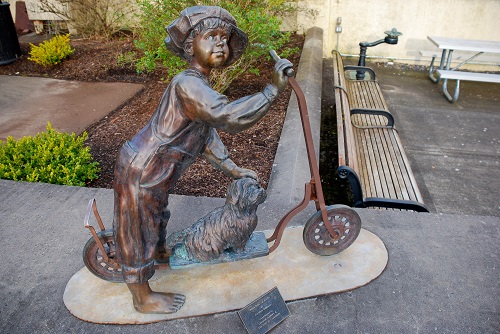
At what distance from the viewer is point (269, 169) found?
4.03 m

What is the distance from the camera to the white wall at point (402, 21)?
8211 mm

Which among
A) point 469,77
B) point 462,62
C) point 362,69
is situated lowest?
point 462,62

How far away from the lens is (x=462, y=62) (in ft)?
26.6

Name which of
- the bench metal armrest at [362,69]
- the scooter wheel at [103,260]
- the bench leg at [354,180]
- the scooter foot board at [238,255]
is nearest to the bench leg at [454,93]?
the bench metal armrest at [362,69]

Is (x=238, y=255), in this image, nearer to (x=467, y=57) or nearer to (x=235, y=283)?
(x=235, y=283)

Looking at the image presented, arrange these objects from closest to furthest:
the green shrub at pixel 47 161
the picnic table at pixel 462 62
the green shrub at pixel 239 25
Answer: 1. the green shrub at pixel 47 161
2. the green shrub at pixel 239 25
3. the picnic table at pixel 462 62

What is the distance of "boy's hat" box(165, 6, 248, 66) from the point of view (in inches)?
71.9

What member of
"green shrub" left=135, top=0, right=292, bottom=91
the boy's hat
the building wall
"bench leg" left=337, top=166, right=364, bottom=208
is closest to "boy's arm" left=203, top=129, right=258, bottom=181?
the boy's hat

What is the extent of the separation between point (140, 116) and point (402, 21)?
5.99m

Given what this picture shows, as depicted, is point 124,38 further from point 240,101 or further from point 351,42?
point 240,101

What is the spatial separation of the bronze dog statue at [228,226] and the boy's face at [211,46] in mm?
649

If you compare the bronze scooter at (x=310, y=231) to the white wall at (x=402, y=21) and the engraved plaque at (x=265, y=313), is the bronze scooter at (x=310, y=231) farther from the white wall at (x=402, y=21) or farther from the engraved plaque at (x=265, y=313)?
the white wall at (x=402, y=21)

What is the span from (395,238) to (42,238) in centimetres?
240

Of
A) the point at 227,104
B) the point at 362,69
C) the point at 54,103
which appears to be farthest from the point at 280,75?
the point at 362,69
